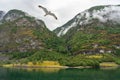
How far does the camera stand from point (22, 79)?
12006cm

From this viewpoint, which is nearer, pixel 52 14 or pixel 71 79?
pixel 52 14

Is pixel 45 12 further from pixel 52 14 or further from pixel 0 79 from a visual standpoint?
pixel 0 79

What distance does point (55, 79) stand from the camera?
119875mm

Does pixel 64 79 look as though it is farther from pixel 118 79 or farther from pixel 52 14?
pixel 52 14

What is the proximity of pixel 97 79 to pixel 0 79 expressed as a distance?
38.2 meters

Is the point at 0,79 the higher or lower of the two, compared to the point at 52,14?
lower

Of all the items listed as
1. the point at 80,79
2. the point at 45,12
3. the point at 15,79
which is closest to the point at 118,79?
the point at 80,79

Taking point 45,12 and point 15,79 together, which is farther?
point 15,79

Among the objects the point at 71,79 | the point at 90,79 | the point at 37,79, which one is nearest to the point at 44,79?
the point at 37,79

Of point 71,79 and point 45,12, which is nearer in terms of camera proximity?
point 45,12

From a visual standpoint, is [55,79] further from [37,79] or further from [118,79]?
[118,79]

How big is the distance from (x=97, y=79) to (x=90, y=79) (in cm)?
327

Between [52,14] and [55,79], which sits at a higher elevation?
[52,14]

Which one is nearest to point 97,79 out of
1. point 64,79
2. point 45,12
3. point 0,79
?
A: point 64,79
